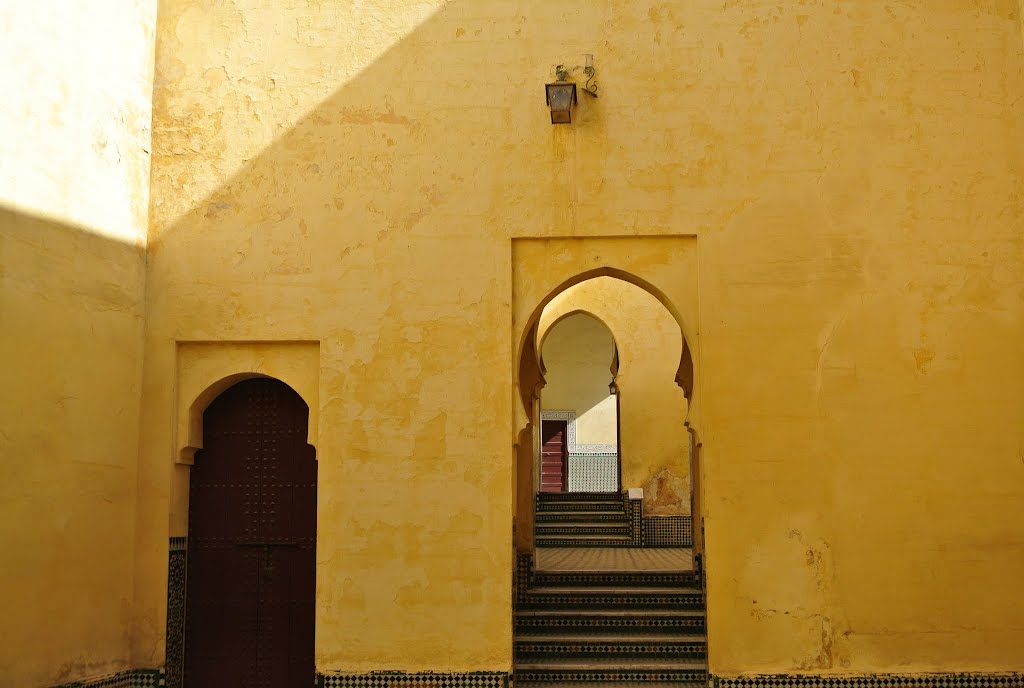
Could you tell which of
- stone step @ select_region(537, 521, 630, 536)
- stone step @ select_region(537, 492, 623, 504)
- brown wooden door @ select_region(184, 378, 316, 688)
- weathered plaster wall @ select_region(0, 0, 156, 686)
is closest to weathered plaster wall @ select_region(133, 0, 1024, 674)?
weathered plaster wall @ select_region(0, 0, 156, 686)

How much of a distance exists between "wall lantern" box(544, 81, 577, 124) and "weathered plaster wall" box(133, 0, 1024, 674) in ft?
0.78

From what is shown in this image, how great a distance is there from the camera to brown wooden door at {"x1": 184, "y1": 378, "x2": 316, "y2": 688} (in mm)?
7242

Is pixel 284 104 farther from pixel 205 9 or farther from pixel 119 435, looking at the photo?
pixel 119 435

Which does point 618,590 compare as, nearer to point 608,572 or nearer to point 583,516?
point 608,572

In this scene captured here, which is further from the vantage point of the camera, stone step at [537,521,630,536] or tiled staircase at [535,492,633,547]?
stone step at [537,521,630,536]

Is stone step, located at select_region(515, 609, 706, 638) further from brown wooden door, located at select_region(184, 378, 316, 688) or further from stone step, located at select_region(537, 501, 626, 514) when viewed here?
stone step, located at select_region(537, 501, 626, 514)

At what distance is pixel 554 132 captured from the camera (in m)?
7.17

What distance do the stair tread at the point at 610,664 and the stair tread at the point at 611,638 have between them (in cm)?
15

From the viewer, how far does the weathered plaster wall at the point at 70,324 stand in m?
5.91

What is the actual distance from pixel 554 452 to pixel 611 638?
9.96 meters

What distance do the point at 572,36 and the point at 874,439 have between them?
136 inches

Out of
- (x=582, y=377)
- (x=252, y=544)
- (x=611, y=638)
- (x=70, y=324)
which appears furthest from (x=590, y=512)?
(x=70, y=324)

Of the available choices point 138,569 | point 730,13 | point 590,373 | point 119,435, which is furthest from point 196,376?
point 590,373

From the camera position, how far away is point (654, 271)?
23.2ft
